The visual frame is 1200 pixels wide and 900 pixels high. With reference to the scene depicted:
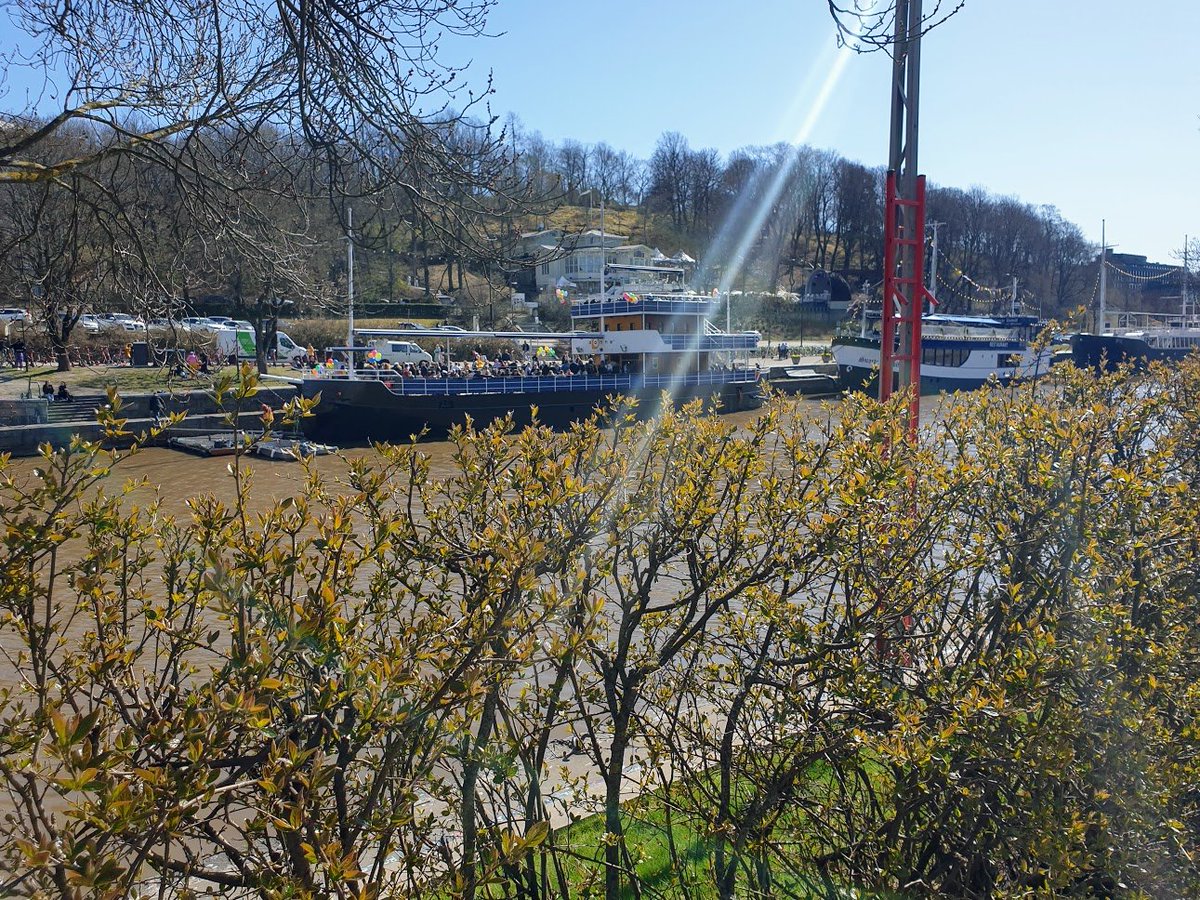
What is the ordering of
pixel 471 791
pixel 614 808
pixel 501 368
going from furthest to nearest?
1. pixel 501 368
2. pixel 614 808
3. pixel 471 791

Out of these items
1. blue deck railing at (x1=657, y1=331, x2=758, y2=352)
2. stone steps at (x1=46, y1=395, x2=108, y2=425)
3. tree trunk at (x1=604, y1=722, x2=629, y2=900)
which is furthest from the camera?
blue deck railing at (x1=657, y1=331, x2=758, y2=352)

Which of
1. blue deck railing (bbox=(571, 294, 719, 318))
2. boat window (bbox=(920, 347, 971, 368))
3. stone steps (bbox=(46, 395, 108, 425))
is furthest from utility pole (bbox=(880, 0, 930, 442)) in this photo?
boat window (bbox=(920, 347, 971, 368))

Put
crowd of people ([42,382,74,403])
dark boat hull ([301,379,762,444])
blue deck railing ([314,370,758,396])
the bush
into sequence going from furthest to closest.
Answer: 1. blue deck railing ([314,370,758,396])
2. dark boat hull ([301,379,762,444])
3. crowd of people ([42,382,74,403])
4. the bush

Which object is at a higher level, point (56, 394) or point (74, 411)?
point (56, 394)

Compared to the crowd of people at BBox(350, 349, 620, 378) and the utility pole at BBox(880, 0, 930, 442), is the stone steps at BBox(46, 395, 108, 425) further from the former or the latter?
the utility pole at BBox(880, 0, 930, 442)

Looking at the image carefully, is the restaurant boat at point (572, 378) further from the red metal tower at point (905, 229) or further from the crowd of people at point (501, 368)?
the red metal tower at point (905, 229)

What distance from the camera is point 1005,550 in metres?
3.68

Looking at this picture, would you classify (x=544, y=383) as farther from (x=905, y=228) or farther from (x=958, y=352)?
(x=905, y=228)

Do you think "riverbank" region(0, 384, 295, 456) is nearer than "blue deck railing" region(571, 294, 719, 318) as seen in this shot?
Yes

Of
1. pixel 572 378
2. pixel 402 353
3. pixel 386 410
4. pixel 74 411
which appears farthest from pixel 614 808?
pixel 402 353

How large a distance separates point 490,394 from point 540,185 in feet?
76.7

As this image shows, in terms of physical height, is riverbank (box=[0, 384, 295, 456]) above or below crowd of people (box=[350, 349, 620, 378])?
below

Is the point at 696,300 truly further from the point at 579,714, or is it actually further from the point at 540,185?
the point at 579,714

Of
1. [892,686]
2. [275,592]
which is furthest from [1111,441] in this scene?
[275,592]
